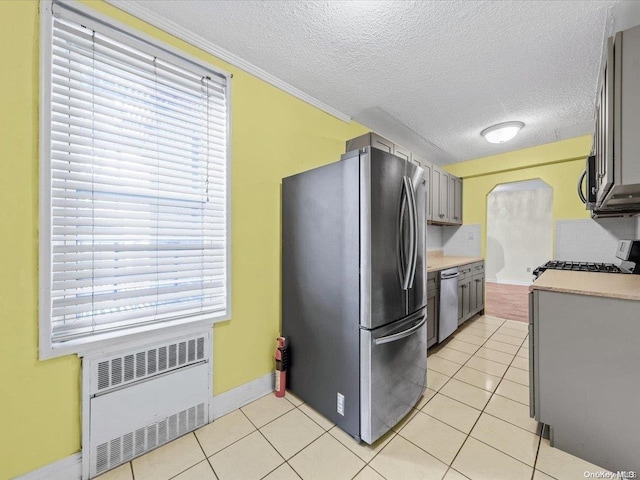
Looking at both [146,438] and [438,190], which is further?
[438,190]

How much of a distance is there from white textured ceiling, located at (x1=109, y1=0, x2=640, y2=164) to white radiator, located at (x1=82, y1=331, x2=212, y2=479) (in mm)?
1936

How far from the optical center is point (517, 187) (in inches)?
262

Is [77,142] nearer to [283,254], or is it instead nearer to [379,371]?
[283,254]

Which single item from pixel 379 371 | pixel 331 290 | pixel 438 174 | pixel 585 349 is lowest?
pixel 379 371

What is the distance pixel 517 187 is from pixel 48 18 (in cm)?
822

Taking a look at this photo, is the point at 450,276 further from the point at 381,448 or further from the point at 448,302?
the point at 381,448

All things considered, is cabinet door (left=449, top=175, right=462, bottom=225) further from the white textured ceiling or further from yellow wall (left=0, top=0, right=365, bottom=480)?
yellow wall (left=0, top=0, right=365, bottom=480)

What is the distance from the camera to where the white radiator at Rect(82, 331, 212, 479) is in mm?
1361

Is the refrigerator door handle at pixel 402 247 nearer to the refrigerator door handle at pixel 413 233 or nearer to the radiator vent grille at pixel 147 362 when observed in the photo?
the refrigerator door handle at pixel 413 233

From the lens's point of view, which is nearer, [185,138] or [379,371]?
[379,371]

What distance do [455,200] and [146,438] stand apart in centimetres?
454

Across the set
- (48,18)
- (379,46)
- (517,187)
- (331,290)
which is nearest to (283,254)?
(331,290)

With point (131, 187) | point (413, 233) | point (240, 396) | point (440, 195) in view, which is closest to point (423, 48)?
point (413, 233)

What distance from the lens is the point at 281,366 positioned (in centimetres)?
203
